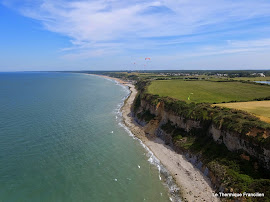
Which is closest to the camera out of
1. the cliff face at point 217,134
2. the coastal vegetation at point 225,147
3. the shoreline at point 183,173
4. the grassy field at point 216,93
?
the coastal vegetation at point 225,147

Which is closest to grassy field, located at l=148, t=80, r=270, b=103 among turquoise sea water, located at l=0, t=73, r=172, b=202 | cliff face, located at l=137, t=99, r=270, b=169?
cliff face, located at l=137, t=99, r=270, b=169

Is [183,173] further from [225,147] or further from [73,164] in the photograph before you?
[73,164]

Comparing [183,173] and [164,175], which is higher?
[183,173]

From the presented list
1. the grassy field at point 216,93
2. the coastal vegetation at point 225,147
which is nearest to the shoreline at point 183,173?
the coastal vegetation at point 225,147

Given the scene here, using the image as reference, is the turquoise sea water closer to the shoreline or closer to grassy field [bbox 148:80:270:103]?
the shoreline

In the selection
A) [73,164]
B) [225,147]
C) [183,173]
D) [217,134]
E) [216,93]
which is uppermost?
[216,93]

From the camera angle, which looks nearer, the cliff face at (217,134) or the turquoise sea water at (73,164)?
the turquoise sea water at (73,164)

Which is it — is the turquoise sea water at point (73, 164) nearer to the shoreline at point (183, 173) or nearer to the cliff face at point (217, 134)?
the shoreline at point (183, 173)

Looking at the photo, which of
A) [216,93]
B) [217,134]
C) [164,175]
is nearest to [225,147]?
[217,134]

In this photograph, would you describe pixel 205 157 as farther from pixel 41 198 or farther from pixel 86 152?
pixel 41 198
